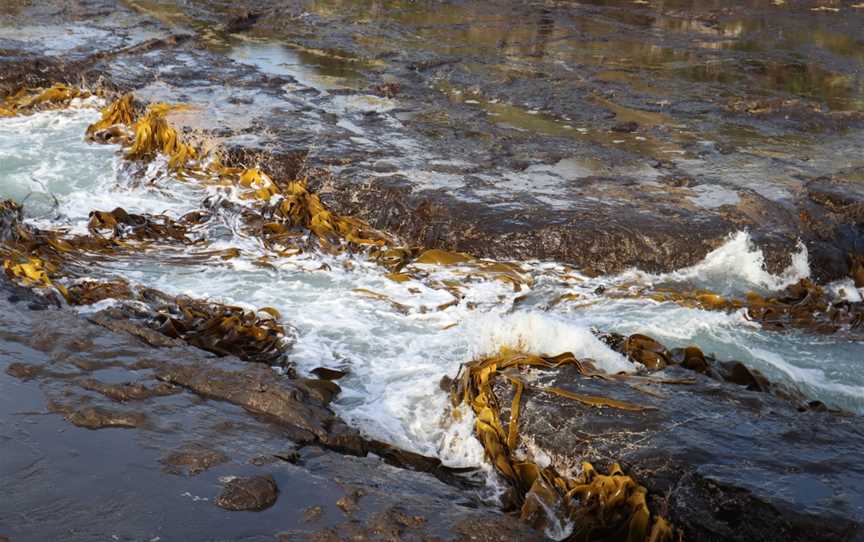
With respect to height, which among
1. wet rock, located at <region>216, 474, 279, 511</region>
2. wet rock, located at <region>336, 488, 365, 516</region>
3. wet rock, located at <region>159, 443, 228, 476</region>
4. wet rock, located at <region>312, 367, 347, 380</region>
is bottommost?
wet rock, located at <region>312, 367, 347, 380</region>

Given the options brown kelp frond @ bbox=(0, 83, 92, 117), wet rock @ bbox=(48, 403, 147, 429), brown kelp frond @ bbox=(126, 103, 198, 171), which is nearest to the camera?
wet rock @ bbox=(48, 403, 147, 429)

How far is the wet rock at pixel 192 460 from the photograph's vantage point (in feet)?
12.4

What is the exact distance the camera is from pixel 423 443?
4602 mm

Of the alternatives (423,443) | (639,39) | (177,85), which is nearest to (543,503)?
(423,443)

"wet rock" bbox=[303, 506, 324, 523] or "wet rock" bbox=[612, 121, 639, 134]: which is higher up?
"wet rock" bbox=[612, 121, 639, 134]

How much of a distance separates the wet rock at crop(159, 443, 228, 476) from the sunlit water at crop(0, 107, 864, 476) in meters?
0.96

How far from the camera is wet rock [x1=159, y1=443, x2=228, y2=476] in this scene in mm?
3781

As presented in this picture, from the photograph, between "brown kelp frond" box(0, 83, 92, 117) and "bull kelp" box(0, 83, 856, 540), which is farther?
"brown kelp frond" box(0, 83, 92, 117)

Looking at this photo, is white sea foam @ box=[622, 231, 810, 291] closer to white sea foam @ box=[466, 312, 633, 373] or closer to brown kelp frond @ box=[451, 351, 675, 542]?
white sea foam @ box=[466, 312, 633, 373]

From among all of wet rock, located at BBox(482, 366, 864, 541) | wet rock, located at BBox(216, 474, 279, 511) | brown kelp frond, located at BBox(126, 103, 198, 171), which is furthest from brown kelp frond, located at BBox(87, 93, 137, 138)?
wet rock, located at BBox(216, 474, 279, 511)

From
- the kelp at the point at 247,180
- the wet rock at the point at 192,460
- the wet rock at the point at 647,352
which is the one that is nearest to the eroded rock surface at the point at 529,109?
the kelp at the point at 247,180

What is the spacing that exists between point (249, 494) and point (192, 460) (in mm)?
378

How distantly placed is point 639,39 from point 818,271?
802 centimetres

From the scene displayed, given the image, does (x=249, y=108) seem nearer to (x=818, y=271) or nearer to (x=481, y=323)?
(x=481, y=323)
